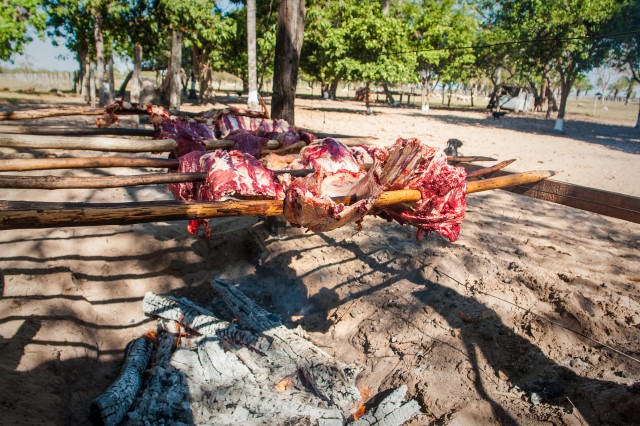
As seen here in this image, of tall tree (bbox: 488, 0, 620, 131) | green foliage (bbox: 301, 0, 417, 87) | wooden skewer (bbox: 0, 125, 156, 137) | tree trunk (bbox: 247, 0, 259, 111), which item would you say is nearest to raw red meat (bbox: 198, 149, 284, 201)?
wooden skewer (bbox: 0, 125, 156, 137)

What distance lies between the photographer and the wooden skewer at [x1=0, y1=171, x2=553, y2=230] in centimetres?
145

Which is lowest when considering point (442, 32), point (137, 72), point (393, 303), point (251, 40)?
point (393, 303)

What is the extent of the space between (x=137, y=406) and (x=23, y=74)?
4695cm

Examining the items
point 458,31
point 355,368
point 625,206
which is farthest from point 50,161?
point 458,31

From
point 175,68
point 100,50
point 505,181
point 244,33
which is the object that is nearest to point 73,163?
point 505,181

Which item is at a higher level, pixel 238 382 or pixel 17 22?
pixel 17 22

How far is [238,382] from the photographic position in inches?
134

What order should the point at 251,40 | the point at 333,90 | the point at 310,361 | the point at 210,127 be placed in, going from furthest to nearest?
the point at 333,90 < the point at 251,40 < the point at 210,127 < the point at 310,361

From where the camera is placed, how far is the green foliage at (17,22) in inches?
460

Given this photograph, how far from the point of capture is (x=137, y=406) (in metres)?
3.15

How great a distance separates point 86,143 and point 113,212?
58.2 inches

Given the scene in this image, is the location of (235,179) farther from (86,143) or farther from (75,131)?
(75,131)

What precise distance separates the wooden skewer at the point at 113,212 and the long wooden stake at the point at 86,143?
4.29 feet

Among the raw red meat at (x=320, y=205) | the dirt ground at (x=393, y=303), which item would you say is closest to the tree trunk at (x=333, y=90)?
the dirt ground at (x=393, y=303)
